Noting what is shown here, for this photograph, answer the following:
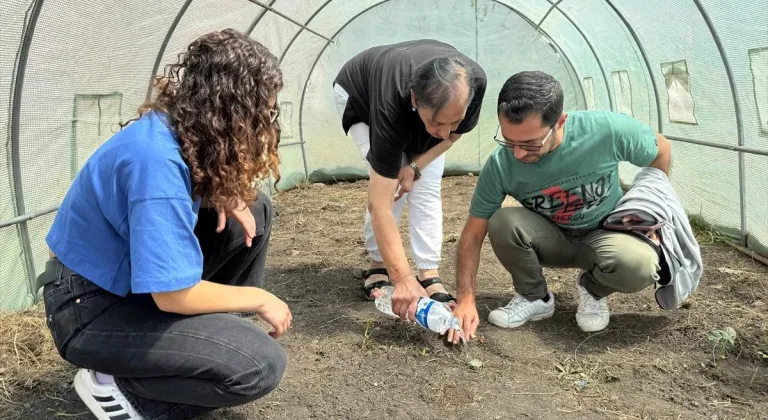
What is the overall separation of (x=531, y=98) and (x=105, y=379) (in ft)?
5.69

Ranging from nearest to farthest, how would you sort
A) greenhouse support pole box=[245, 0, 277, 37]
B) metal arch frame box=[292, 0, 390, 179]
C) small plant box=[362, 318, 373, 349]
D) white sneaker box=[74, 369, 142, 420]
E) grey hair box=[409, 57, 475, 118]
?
white sneaker box=[74, 369, 142, 420], grey hair box=[409, 57, 475, 118], small plant box=[362, 318, 373, 349], greenhouse support pole box=[245, 0, 277, 37], metal arch frame box=[292, 0, 390, 179]

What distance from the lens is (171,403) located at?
1954 millimetres

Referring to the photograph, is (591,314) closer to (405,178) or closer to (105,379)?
(405,178)

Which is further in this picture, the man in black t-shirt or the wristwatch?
the wristwatch

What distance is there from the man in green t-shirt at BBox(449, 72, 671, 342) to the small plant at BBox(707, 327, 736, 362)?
1.07ft

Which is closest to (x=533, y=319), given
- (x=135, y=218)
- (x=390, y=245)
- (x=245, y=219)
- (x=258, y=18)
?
(x=390, y=245)

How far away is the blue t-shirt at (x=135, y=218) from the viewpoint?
5.09 ft

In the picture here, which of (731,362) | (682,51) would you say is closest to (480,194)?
(731,362)

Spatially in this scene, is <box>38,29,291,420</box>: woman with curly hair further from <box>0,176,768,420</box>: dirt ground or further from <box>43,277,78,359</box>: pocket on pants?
<box>0,176,768,420</box>: dirt ground

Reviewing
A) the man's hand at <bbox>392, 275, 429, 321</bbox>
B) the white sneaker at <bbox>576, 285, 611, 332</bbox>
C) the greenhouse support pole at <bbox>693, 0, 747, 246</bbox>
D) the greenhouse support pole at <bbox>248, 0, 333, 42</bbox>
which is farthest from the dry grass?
the greenhouse support pole at <bbox>693, 0, 747, 246</bbox>

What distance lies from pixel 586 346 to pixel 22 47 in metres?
2.84

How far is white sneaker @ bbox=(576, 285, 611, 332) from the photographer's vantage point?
283 cm

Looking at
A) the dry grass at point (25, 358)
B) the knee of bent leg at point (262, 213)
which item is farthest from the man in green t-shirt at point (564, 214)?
the dry grass at point (25, 358)

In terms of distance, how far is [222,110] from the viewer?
167cm
